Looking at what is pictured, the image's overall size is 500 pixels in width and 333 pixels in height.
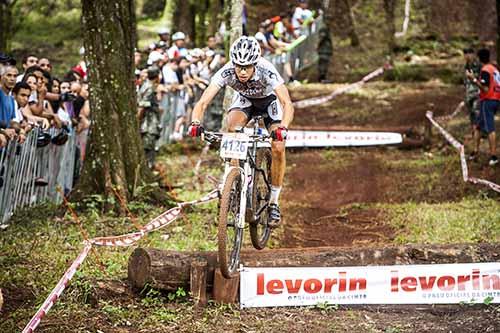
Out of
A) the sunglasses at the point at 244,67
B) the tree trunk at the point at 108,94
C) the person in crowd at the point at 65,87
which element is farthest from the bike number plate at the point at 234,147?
the person in crowd at the point at 65,87

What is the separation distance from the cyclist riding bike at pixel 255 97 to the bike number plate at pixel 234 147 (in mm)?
258

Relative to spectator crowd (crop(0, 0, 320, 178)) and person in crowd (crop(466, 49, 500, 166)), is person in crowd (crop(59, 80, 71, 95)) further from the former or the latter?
person in crowd (crop(466, 49, 500, 166))

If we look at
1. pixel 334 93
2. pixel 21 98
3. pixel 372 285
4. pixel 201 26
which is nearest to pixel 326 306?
pixel 372 285

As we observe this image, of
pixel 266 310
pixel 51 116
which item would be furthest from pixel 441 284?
pixel 51 116

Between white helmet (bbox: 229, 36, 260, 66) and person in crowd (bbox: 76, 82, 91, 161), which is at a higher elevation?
white helmet (bbox: 229, 36, 260, 66)

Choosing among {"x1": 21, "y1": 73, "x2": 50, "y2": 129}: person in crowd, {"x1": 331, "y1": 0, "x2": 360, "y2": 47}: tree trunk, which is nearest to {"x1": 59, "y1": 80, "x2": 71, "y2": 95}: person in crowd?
{"x1": 21, "y1": 73, "x2": 50, "y2": 129}: person in crowd

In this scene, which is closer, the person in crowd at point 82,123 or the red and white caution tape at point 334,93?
the person in crowd at point 82,123

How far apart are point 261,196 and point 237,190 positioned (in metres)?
0.97

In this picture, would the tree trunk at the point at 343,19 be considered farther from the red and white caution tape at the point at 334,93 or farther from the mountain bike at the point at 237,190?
the mountain bike at the point at 237,190

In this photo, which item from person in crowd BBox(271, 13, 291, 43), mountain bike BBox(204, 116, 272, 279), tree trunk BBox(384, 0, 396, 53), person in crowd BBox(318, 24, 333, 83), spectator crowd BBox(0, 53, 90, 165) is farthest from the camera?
tree trunk BBox(384, 0, 396, 53)

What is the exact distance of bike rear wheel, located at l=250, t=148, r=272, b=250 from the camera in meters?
7.88

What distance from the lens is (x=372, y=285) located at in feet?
23.1

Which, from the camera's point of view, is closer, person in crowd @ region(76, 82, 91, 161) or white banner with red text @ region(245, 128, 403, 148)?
person in crowd @ region(76, 82, 91, 161)

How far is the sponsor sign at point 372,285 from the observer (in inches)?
276
